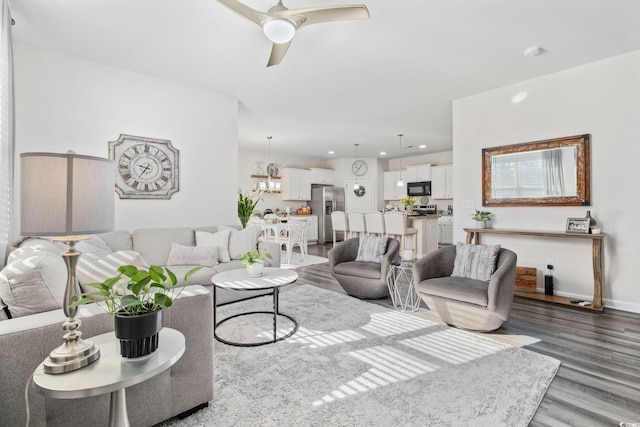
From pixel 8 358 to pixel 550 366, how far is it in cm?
299

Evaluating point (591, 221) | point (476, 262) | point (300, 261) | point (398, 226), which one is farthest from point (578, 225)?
point (300, 261)

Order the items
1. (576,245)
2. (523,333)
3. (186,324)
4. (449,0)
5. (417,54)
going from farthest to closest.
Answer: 1. (576,245)
2. (417,54)
3. (523,333)
4. (449,0)
5. (186,324)

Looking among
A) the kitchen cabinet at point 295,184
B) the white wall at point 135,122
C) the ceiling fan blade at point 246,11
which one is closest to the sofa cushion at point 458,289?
the ceiling fan blade at point 246,11

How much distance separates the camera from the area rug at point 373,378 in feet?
5.34

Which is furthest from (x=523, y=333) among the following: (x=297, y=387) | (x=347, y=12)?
(x=347, y=12)

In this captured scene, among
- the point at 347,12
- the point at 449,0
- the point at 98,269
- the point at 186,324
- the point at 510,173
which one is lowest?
the point at 186,324

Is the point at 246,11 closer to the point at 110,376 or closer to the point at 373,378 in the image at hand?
the point at 110,376

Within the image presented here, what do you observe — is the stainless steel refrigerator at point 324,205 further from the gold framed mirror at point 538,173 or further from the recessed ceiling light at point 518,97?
the recessed ceiling light at point 518,97

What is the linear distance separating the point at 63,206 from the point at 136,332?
53cm

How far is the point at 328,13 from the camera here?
2.07 metres

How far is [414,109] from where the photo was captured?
5070 mm

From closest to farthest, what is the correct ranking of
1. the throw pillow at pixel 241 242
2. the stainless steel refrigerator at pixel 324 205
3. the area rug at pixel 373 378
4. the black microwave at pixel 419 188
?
the area rug at pixel 373 378 < the throw pillow at pixel 241 242 < the black microwave at pixel 419 188 < the stainless steel refrigerator at pixel 324 205

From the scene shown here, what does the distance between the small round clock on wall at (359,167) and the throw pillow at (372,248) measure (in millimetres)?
5884

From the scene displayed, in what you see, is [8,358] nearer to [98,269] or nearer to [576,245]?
[98,269]
